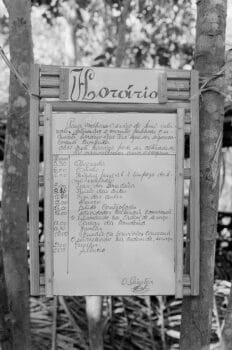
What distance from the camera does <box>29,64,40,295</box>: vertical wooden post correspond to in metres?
Answer: 2.98

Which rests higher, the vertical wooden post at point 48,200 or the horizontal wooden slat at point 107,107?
the horizontal wooden slat at point 107,107

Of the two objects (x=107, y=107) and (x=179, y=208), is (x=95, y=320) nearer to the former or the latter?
(x=179, y=208)

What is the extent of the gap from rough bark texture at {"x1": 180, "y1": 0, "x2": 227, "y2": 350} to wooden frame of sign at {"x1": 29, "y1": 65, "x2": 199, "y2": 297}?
3.5 inches

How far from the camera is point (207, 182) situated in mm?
3080

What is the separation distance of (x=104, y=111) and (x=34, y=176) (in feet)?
1.59

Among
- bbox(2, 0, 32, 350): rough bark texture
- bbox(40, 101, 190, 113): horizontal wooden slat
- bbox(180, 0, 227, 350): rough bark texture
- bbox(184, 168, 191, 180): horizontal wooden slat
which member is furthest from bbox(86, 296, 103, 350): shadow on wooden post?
bbox(40, 101, 190, 113): horizontal wooden slat

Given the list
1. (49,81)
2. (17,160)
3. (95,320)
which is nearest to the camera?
(49,81)

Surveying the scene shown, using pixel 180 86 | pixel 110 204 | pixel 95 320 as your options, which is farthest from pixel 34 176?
pixel 95 320

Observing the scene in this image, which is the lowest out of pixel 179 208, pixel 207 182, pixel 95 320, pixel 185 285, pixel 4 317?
pixel 95 320

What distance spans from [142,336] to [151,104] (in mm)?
3188

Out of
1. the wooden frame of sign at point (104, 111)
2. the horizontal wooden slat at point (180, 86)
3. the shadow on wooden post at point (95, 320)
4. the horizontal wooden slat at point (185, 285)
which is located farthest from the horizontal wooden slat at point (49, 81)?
the shadow on wooden post at point (95, 320)

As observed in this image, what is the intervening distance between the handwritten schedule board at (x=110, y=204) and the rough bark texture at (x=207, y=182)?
171 mm

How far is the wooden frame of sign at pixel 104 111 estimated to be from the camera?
9.79 ft

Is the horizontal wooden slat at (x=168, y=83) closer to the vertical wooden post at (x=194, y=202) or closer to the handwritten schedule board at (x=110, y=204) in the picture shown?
the vertical wooden post at (x=194, y=202)
